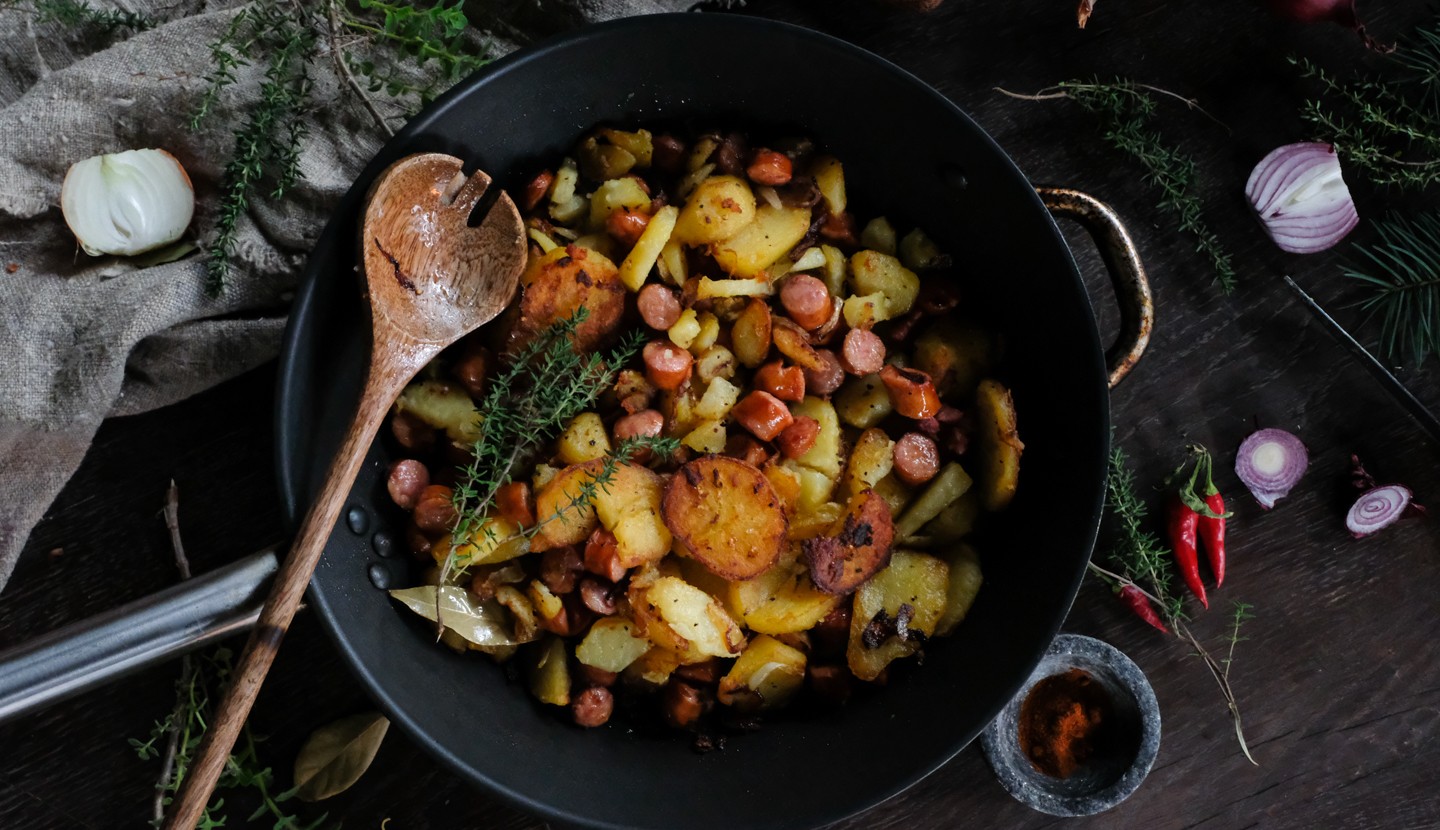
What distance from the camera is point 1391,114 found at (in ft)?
8.46

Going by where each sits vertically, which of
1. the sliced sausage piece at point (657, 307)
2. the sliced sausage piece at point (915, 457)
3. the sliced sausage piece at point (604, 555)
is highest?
the sliced sausage piece at point (657, 307)

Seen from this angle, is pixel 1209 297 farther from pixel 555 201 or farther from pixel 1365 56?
pixel 555 201

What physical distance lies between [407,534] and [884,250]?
1.18 meters

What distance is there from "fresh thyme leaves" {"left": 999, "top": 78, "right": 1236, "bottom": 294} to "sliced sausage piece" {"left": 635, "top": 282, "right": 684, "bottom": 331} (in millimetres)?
981

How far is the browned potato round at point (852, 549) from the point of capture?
200cm

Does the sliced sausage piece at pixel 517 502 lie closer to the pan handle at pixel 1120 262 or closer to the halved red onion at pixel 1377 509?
the pan handle at pixel 1120 262

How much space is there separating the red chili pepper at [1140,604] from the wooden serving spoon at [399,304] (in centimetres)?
160

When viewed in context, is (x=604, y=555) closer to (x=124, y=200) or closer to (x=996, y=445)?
(x=996, y=445)

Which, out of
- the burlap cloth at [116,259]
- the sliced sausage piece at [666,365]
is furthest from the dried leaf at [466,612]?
the burlap cloth at [116,259]

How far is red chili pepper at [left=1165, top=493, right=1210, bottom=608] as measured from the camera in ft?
8.12

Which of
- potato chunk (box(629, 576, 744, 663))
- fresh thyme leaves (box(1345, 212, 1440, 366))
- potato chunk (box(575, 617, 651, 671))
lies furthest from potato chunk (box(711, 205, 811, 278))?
fresh thyme leaves (box(1345, 212, 1440, 366))

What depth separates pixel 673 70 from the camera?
2094 mm

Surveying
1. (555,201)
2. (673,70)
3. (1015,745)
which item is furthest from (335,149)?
(1015,745)

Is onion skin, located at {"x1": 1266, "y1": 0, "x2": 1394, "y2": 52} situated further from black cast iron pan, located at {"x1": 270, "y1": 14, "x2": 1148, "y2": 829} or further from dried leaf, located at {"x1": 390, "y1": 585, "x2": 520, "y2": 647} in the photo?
dried leaf, located at {"x1": 390, "y1": 585, "x2": 520, "y2": 647}
